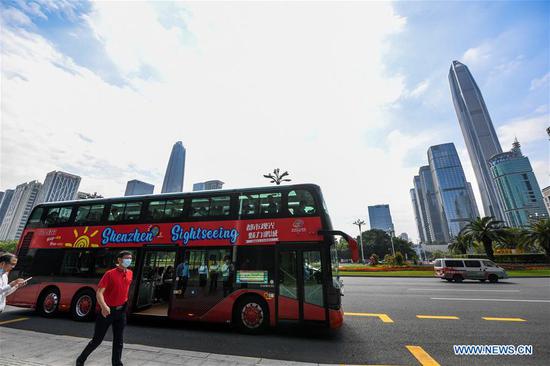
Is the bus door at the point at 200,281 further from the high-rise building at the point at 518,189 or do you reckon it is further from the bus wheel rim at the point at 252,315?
the high-rise building at the point at 518,189

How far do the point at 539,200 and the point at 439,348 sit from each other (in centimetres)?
19470

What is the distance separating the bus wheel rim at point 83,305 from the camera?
27.2 ft

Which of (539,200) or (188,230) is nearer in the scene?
(188,230)

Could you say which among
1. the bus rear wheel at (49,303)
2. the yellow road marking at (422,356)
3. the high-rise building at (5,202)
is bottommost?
the yellow road marking at (422,356)

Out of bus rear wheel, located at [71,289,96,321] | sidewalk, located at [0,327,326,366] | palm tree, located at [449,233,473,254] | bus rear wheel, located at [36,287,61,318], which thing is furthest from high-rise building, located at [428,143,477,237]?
bus rear wheel, located at [36,287,61,318]

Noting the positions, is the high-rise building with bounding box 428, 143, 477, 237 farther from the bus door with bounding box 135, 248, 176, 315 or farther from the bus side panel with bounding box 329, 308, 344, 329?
the bus door with bounding box 135, 248, 176, 315

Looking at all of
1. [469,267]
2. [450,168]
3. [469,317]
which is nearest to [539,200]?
[450,168]

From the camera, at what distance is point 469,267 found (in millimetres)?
19250

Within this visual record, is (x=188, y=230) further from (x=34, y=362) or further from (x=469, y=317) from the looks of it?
(x=469, y=317)

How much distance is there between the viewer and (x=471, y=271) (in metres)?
19.1

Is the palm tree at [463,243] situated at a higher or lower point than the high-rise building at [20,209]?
lower

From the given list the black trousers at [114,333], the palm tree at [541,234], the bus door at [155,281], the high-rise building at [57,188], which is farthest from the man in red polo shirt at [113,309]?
the high-rise building at [57,188]

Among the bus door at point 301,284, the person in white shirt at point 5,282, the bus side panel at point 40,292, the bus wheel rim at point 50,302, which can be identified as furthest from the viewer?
the bus wheel rim at point 50,302

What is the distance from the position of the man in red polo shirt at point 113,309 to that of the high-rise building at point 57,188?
140693 millimetres
